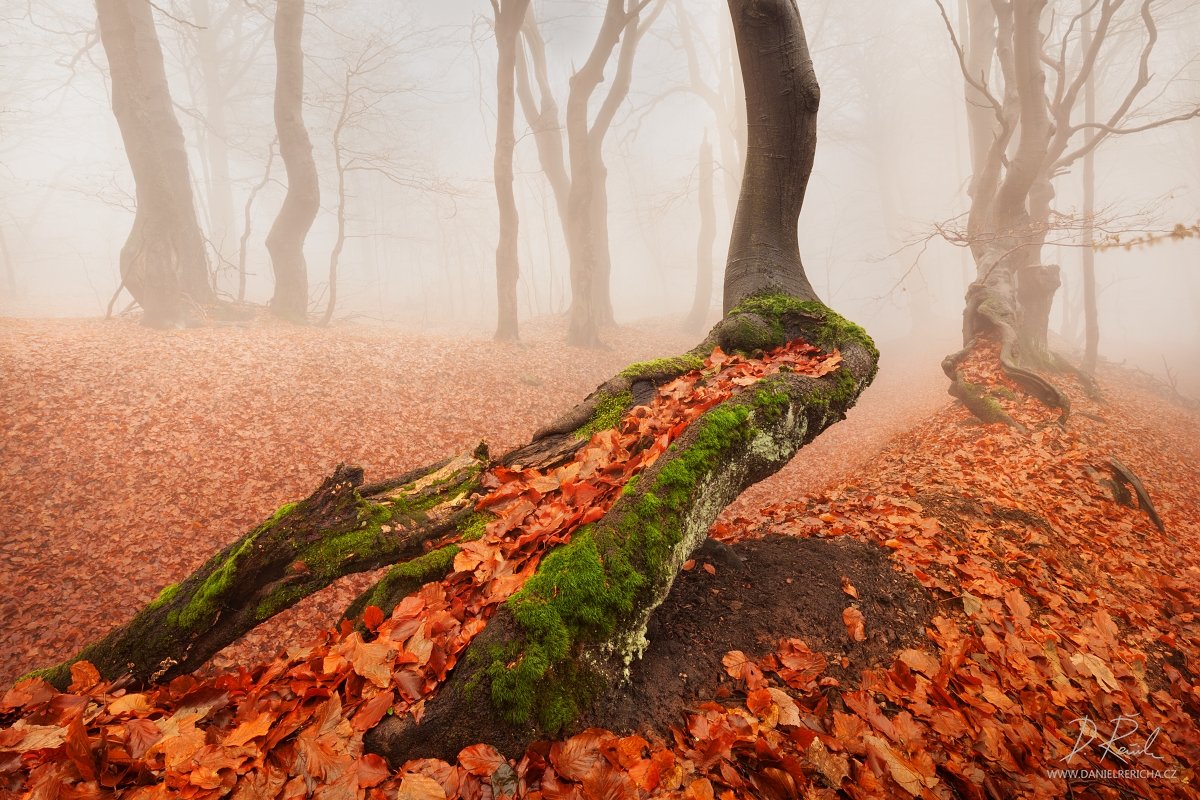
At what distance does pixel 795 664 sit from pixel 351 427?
6.68 m

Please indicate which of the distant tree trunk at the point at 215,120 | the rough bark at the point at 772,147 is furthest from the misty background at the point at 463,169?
the rough bark at the point at 772,147

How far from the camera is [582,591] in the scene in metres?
1.85

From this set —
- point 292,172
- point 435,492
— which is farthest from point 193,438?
point 292,172

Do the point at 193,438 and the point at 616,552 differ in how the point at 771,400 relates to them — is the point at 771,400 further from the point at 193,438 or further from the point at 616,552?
the point at 193,438

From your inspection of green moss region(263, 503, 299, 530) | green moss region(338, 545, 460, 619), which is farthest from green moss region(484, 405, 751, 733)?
green moss region(263, 503, 299, 530)

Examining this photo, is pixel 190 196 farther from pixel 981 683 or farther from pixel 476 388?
pixel 981 683

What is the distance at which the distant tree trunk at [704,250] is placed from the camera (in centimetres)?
1791

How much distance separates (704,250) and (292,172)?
14.2 meters

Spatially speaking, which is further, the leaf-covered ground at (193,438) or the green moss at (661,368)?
the leaf-covered ground at (193,438)

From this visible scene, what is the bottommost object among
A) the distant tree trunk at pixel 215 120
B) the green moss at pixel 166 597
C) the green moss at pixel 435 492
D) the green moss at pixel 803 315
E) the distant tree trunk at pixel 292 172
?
the green moss at pixel 166 597

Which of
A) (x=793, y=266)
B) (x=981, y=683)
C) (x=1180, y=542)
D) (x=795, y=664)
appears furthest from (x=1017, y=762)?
(x=1180, y=542)

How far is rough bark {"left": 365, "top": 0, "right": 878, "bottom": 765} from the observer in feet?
5.48

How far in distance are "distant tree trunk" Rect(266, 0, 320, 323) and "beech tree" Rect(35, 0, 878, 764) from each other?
1152cm

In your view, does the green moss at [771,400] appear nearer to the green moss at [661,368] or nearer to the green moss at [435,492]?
the green moss at [661,368]
